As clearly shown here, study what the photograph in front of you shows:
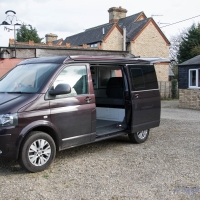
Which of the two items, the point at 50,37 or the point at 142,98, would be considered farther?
the point at 50,37

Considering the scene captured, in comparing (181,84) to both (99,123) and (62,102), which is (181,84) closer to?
(99,123)

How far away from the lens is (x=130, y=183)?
464 centimetres

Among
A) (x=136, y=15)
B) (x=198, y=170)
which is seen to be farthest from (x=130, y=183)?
(x=136, y=15)

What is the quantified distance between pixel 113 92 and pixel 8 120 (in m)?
3.63

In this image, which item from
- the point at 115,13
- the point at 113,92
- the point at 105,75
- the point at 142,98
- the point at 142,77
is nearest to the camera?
the point at 142,98

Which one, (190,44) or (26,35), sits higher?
(26,35)

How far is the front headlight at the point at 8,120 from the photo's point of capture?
4637mm

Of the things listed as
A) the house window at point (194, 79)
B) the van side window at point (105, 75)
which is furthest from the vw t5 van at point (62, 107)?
the house window at point (194, 79)

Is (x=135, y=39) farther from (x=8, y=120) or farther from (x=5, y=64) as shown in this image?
(x=8, y=120)

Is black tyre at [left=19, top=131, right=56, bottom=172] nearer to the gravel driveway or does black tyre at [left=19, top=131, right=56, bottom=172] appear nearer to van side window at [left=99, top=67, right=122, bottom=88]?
the gravel driveway

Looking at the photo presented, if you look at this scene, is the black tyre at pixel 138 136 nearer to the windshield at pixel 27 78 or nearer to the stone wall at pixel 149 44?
the windshield at pixel 27 78

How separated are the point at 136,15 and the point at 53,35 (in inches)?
663

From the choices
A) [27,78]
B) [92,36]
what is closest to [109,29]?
[92,36]

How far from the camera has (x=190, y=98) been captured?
57.9 ft
